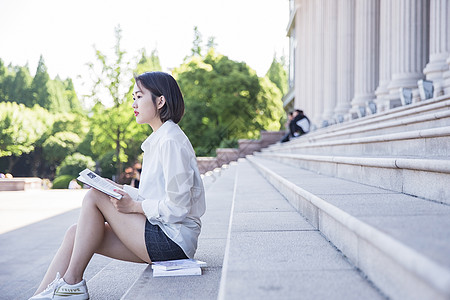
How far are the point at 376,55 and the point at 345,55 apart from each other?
2436 mm

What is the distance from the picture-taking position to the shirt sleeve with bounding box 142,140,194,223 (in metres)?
3.08

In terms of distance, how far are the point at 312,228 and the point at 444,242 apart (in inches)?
66.6

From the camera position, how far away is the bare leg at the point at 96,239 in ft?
10.1

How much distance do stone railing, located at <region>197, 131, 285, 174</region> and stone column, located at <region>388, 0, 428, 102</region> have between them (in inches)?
601

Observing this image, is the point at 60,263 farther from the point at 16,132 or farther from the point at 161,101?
the point at 16,132

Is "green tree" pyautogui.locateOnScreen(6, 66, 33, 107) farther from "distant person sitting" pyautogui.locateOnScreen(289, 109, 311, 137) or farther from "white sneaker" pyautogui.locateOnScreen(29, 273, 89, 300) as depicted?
"white sneaker" pyautogui.locateOnScreen(29, 273, 89, 300)

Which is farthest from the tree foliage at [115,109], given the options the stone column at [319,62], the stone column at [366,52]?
the stone column at [366,52]

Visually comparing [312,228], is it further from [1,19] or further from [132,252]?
[1,19]

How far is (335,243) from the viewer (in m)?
2.78

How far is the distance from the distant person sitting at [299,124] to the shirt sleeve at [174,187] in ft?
51.6

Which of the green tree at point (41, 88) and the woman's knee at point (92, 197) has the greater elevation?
the green tree at point (41, 88)

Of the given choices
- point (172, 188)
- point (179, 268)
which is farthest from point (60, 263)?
point (172, 188)

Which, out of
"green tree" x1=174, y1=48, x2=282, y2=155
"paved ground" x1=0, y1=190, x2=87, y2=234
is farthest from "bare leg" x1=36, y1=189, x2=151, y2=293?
"green tree" x1=174, y1=48, x2=282, y2=155

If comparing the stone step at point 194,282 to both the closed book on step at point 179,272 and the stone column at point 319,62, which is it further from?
the stone column at point 319,62
